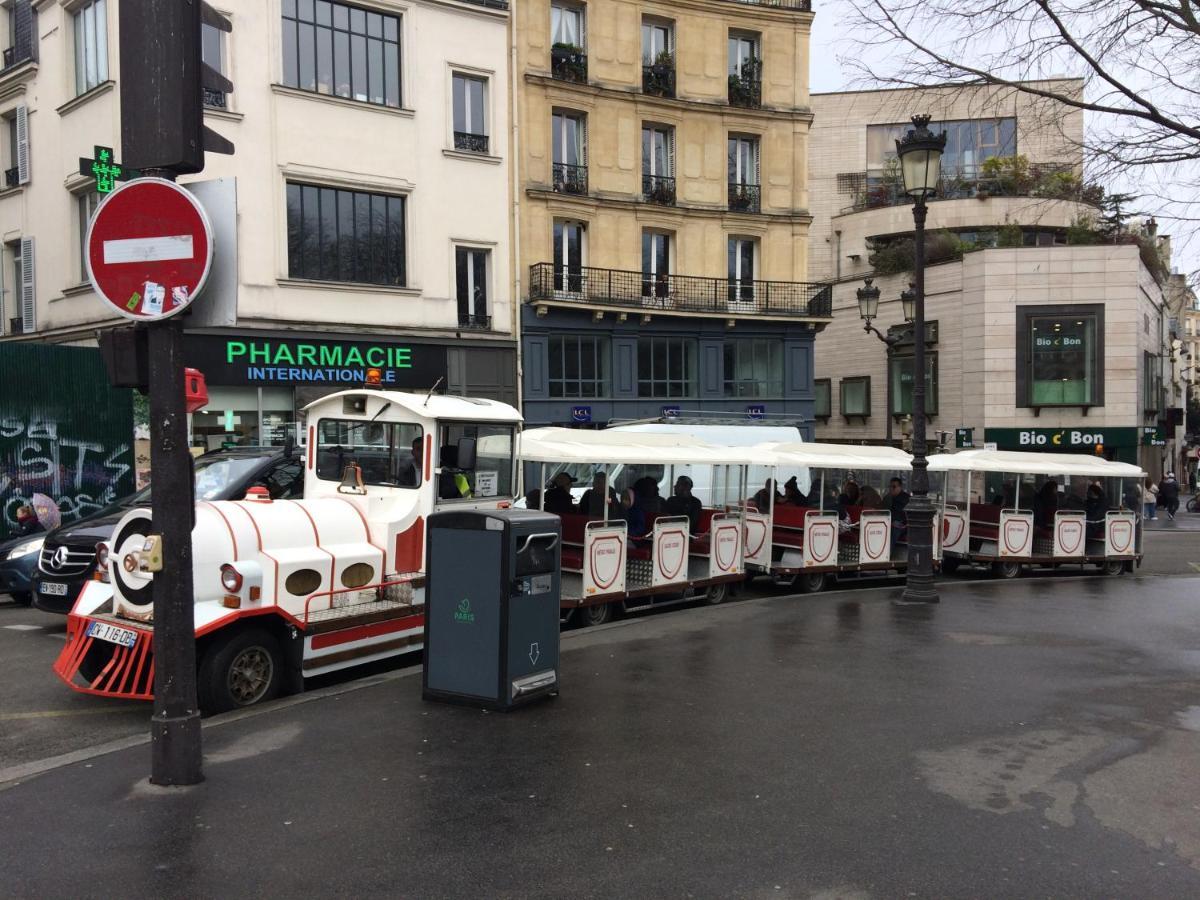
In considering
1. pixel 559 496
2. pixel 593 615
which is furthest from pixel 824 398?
pixel 593 615

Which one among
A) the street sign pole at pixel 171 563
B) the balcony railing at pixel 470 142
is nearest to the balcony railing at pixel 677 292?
the balcony railing at pixel 470 142

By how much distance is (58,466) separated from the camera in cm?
1798

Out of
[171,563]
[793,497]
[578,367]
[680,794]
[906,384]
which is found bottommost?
[680,794]

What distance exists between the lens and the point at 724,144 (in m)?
29.9

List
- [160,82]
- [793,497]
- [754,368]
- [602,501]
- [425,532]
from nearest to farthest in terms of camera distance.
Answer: [160,82], [425,532], [602,501], [793,497], [754,368]

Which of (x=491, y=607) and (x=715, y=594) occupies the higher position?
(x=491, y=607)

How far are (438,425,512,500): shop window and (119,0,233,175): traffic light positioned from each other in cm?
420

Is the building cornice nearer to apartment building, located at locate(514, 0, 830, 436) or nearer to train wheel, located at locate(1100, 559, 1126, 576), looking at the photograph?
apartment building, located at locate(514, 0, 830, 436)

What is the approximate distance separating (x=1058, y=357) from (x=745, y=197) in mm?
14603

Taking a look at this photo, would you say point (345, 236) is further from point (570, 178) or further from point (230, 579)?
point (230, 579)

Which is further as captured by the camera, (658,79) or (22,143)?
(658,79)

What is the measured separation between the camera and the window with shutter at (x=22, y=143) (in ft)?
80.9

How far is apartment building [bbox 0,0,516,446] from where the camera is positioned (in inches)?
862

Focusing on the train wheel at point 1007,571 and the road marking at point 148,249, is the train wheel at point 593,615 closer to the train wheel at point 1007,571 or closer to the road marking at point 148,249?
the road marking at point 148,249
